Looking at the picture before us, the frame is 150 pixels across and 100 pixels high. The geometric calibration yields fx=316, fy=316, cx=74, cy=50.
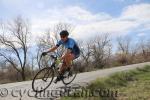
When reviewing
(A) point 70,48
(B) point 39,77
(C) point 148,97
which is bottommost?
(C) point 148,97

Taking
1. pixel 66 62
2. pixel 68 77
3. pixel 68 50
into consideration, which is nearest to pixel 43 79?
pixel 66 62

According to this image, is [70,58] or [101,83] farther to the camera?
[101,83]

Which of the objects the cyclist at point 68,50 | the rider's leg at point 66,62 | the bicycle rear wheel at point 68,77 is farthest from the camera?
the bicycle rear wheel at point 68,77

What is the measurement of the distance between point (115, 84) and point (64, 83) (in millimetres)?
3012

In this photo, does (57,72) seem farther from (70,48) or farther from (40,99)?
(40,99)

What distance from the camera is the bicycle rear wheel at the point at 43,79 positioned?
10.0 meters

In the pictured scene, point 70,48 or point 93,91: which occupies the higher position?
point 70,48

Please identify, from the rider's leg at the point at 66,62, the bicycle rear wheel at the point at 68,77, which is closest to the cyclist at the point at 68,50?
the rider's leg at the point at 66,62

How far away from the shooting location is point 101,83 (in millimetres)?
12109

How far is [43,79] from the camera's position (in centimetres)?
1037

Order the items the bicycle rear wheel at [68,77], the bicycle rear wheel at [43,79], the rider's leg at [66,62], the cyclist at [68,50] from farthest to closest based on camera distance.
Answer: the bicycle rear wheel at [68,77], the rider's leg at [66,62], the cyclist at [68,50], the bicycle rear wheel at [43,79]

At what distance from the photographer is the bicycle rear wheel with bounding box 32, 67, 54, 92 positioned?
10.0m

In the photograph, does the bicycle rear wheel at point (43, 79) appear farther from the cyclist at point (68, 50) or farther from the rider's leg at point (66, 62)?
the rider's leg at point (66, 62)

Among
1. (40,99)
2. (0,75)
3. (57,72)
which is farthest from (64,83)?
(0,75)
